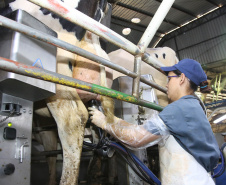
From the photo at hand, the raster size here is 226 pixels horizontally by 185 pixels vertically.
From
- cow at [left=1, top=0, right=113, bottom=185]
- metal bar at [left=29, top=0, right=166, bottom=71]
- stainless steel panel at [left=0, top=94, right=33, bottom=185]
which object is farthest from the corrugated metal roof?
stainless steel panel at [left=0, top=94, right=33, bottom=185]

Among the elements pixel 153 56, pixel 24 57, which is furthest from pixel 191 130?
pixel 153 56

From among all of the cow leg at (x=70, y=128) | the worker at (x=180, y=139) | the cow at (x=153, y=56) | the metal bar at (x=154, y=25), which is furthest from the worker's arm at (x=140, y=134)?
the cow at (x=153, y=56)

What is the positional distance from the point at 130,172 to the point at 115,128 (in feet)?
2.74

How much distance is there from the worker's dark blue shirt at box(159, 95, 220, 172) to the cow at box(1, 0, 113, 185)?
0.67m

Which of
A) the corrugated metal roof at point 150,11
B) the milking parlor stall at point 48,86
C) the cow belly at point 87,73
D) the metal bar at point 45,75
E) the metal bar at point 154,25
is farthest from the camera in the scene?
the corrugated metal roof at point 150,11

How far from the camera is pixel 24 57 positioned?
1.15 m

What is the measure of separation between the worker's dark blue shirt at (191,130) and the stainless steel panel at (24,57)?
73 cm

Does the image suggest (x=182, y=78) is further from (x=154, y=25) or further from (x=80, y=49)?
(x=80, y=49)

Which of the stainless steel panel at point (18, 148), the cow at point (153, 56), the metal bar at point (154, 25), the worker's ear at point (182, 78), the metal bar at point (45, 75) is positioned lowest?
the stainless steel panel at point (18, 148)

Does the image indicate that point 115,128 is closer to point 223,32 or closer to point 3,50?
point 3,50

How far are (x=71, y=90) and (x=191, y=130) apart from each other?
3.15ft

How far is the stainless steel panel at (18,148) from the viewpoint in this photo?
1.07 meters

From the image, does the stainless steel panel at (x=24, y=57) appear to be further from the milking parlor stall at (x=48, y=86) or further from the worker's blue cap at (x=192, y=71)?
the worker's blue cap at (x=192, y=71)

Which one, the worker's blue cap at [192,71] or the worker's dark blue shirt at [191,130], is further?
the worker's blue cap at [192,71]
